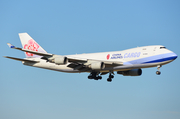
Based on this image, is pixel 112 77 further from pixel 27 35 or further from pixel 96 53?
pixel 27 35

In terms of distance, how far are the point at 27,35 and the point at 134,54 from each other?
22.8 metres

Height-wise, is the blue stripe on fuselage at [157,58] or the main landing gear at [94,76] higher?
the blue stripe on fuselage at [157,58]

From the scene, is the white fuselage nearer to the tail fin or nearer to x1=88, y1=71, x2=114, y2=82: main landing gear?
x1=88, y1=71, x2=114, y2=82: main landing gear

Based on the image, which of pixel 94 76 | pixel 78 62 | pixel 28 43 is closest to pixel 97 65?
pixel 78 62

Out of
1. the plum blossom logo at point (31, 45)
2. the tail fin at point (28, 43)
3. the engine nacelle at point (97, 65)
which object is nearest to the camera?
the engine nacelle at point (97, 65)

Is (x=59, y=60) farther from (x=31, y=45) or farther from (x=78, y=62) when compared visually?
(x=31, y=45)

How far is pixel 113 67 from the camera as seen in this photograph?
48312mm

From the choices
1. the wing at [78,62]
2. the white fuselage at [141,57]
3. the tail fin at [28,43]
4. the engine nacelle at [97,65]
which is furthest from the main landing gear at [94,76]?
the tail fin at [28,43]

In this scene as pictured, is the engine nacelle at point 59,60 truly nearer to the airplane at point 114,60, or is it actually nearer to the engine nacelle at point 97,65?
the airplane at point 114,60

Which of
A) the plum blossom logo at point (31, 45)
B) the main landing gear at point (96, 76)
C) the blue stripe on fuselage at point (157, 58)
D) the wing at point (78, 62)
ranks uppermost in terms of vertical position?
the plum blossom logo at point (31, 45)

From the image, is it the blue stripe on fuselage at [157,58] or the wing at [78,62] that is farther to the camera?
the wing at [78,62]

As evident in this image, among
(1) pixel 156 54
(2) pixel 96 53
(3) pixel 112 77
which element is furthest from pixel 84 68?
(1) pixel 156 54

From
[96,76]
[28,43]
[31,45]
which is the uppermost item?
[28,43]

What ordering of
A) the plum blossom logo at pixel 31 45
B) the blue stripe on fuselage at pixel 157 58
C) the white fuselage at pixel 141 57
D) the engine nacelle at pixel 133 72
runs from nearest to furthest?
the blue stripe on fuselage at pixel 157 58 → the white fuselage at pixel 141 57 → the engine nacelle at pixel 133 72 → the plum blossom logo at pixel 31 45
